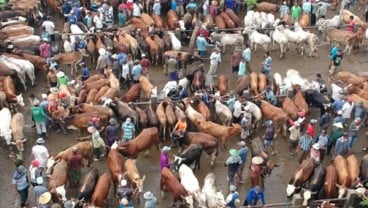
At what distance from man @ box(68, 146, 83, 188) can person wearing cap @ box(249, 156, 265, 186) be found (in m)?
5.19

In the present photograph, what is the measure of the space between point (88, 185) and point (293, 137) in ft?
22.8

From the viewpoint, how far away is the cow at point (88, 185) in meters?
15.9

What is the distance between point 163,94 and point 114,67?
2663mm

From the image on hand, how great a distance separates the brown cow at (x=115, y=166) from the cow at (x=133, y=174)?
0.16 m

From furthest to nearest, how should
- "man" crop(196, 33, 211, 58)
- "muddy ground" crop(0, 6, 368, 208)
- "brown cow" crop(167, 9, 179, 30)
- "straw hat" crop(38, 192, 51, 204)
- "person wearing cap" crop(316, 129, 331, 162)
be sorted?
1. "brown cow" crop(167, 9, 179, 30)
2. "man" crop(196, 33, 211, 58)
3. "person wearing cap" crop(316, 129, 331, 162)
4. "muddy ground" crop(0, 6, 368, 208)
5. "straw hat" crop(38, 192, 51, 204)

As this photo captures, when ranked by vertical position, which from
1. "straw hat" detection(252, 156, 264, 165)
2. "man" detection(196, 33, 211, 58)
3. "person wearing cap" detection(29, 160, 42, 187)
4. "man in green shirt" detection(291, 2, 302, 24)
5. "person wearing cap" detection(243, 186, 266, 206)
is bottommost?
"person wearing cap" detection(243, 186, 266, 206)

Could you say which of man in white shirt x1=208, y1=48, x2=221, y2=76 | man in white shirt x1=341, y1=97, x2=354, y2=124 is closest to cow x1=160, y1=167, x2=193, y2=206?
man in white shirt x1=208, y1=48, x2=221, y2=76

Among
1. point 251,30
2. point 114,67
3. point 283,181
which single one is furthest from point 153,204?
point 251,30

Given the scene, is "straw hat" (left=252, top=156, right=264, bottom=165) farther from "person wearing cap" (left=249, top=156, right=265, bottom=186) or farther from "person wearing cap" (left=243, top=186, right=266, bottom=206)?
"person wearing cap" (left=243, top=186, right=266, bottom=206)

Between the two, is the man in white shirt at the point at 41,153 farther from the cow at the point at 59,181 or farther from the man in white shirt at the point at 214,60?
the man in white shirt at the point at 214,60

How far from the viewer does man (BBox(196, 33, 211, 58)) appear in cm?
2286

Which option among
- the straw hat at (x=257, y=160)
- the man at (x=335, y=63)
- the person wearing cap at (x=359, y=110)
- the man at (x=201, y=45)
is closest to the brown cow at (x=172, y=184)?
the straw hat at (x=257, y=160)

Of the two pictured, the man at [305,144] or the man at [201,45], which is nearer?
the man at [305,144]

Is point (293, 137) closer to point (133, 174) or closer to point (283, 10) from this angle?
point (133, 174)
